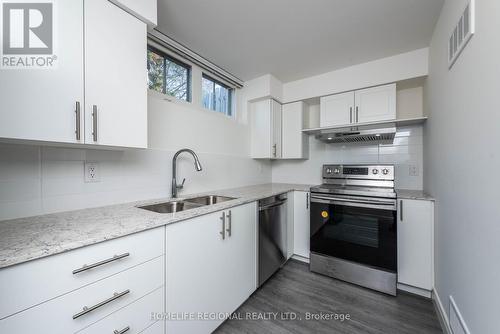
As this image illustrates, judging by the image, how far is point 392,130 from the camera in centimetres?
205

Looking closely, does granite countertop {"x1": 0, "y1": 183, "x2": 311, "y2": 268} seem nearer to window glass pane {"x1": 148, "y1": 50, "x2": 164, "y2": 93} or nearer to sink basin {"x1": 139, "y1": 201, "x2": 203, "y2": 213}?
sink basin {"x1": 139, "y1": 201, "x2": 203, "y2": 213}

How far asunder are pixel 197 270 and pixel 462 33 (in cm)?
206

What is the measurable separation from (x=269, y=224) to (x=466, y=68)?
1.71 m

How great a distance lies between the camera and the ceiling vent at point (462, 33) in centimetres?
98

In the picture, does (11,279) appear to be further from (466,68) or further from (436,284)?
(436,284)

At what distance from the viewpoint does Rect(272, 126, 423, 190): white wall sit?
7.50 ft

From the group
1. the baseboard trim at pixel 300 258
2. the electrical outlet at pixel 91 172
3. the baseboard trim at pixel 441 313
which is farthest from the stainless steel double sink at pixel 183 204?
the baseboard trim at pixel 441 313

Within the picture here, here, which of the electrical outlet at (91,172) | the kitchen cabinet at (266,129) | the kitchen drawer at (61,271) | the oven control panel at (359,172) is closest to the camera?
the kitchen drawer at (61,271)

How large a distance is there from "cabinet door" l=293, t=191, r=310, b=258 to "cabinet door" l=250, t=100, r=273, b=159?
27.6 inches

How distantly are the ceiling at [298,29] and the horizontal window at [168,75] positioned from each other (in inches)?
8.5

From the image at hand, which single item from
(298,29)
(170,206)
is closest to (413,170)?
(298,29)

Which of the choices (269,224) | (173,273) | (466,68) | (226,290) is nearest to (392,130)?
(466,68)

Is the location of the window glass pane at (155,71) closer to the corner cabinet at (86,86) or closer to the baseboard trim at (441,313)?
the corner cabinet at (86,86)

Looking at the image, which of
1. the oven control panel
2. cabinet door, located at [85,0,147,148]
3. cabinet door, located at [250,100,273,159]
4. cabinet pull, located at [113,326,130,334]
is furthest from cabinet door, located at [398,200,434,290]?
cabinet door, located at [85,0,147,148]
